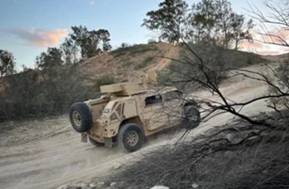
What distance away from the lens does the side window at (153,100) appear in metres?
12.6

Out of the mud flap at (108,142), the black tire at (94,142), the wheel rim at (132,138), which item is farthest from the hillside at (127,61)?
the mud flap at (108,142)

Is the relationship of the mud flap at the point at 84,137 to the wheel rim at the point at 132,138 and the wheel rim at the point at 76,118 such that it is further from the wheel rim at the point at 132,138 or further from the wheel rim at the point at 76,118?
the wheel rim at the point at 132,138

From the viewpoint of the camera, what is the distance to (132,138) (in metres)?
12.2

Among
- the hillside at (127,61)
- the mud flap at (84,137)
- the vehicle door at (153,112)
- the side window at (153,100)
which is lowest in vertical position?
the mud flap at (84,137)

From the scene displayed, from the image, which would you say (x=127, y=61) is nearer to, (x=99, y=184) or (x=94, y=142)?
(x=94, y=142)

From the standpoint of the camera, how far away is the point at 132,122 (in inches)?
491

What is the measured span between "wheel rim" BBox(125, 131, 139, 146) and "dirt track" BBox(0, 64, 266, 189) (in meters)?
0.39

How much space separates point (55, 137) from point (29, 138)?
1025 millimetres

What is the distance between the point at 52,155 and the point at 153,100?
3.71 metres

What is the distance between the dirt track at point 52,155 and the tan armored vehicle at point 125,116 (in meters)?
0.44

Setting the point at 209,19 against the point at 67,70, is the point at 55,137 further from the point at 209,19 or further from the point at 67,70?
the point at 209,19

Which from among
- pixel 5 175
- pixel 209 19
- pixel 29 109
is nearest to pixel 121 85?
pixel 5 175

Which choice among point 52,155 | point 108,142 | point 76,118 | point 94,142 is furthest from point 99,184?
point 52,155

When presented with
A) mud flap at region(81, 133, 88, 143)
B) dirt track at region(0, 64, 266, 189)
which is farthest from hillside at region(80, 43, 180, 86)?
mud flap at region(81, 133, 88, 143)
